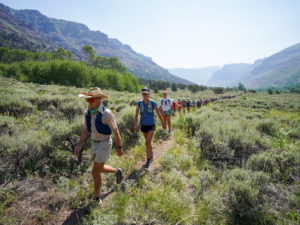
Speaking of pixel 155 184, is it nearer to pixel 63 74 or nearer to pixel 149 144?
pixel 149 144

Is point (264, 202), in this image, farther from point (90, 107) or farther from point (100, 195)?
point (90, 107)

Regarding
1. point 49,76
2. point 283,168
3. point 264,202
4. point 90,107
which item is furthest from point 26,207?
point 49,76

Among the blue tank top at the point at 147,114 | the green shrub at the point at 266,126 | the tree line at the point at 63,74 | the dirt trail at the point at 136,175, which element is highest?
the tree line at the point at 63,74

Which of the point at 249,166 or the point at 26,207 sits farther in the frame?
the point at 249,166

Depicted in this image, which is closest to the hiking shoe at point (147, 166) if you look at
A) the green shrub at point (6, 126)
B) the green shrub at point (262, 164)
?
the green shrub at point (262, 164)

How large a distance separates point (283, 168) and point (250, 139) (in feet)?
4.33

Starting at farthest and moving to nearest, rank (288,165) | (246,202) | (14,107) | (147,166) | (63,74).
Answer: (63,74), (14,107), (147,166), (288,165), (246,202)

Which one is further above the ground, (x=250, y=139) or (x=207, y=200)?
(x=250, y=139)

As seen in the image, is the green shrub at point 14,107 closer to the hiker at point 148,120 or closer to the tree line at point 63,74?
the hiker at point 148,120

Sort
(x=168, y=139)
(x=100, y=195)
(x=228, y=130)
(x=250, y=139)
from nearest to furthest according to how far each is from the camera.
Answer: (x=100, y=195), (x=250, y=139), (x=228, y=130), (x=168, y=139)

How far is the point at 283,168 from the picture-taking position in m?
3.31

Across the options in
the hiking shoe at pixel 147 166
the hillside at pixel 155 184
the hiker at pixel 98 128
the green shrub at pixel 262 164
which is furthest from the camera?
the hiking shoe at pixel 147 166

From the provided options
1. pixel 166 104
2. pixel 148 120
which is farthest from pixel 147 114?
pixel 166 104

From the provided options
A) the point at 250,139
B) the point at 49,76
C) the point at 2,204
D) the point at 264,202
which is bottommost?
the point at 2,204
